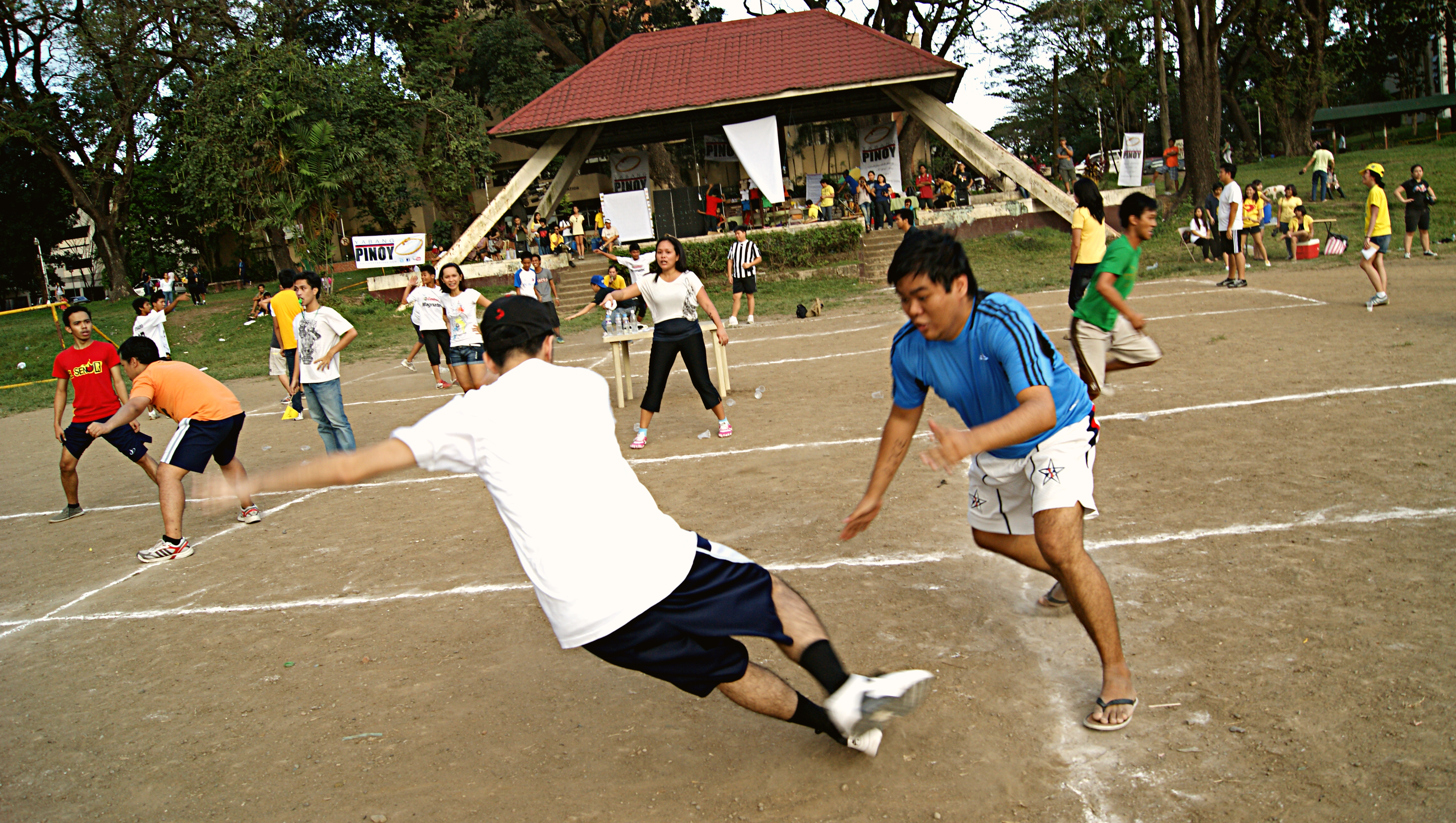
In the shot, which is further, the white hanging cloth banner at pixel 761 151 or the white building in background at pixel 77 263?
the white building in background at pixel 77 263

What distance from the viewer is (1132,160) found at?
86.0ft

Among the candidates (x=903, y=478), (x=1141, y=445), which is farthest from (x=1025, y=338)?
(x=1141, y=445)

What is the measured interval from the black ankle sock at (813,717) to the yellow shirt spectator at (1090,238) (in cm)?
735

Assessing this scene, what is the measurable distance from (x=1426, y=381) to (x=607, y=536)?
7672 millimetres

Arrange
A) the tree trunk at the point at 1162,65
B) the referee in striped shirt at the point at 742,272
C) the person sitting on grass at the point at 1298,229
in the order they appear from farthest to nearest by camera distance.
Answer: the tree trunk at the point at 1162,65 < the person sitting on grass at the point at 1298,229 < the referee in striped shirt at the point at 742,272

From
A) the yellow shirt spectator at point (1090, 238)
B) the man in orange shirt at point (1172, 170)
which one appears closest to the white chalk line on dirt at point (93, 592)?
the yellow shirt spectator at point (1090, 238)

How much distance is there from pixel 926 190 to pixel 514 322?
28683 mm

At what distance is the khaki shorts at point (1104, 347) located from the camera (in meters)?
6.80

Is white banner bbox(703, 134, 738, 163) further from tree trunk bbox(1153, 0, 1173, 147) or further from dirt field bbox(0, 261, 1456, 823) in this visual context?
dirt field bbox(0, 261, 1456, 823)

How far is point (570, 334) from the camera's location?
60.8ft

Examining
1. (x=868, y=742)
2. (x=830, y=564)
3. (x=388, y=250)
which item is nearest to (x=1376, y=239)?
(x=830, y=564)

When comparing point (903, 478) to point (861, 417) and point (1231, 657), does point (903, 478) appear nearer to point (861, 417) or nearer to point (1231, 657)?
point (861, 417)

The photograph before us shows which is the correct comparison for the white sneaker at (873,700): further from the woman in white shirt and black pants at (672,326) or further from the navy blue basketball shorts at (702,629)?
the woman in white shirt and black pants at (672,326)

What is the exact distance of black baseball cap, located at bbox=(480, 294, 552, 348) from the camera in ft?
9.42
